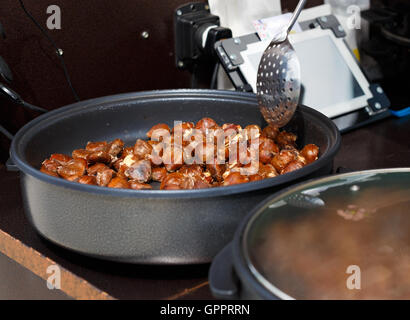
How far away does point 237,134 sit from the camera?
1.15 meters

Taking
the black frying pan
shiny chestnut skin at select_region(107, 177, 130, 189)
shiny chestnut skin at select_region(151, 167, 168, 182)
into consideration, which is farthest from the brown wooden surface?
shiny chestnut skin at select_region(151, 167, 168, 182)

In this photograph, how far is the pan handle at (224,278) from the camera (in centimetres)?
60

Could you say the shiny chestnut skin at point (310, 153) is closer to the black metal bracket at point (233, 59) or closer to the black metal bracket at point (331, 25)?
the black metal bracket at point (233, 59)

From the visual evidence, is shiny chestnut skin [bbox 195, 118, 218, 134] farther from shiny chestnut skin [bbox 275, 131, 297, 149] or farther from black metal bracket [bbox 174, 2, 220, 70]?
black metal bracket [bbox 174, 2, 220, 70]

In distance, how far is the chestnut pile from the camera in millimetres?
1021

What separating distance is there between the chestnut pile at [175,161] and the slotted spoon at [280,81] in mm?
73

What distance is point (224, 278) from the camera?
2.02 ft

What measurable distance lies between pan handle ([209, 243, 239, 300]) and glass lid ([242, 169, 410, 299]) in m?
0.03

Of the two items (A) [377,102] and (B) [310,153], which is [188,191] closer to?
(B) [310,153]

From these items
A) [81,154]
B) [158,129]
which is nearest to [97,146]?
[81,154]

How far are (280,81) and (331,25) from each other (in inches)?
25.5

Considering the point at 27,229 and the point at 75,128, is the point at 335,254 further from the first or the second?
the point at 75,128

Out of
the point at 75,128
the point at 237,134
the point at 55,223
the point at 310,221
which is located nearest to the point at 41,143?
the point at 75,128

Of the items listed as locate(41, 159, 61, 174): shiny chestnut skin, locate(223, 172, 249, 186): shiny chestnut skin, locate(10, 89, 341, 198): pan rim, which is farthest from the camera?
locate(41, 159, 61, 174): shiny chestnut skin
